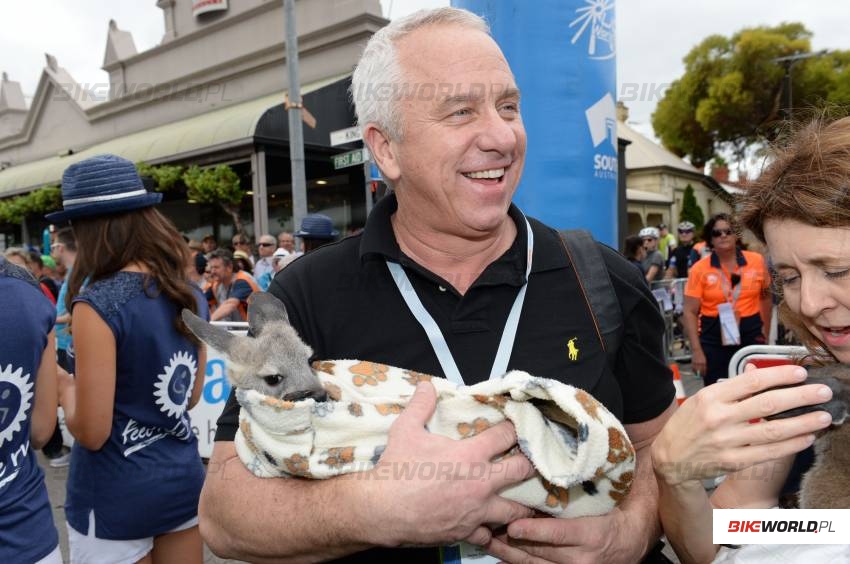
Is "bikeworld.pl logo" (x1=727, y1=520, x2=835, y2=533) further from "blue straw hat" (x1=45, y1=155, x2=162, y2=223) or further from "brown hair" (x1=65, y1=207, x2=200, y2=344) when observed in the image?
"blue straw hat" (x1=45, y1=155, x2=162, y2=223)

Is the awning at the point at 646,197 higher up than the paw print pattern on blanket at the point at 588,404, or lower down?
lower down

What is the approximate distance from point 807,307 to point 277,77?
20.2 m

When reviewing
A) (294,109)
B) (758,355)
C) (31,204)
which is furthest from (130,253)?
(31,204)

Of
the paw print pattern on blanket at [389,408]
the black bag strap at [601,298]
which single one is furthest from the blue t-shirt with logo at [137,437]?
the black bag strap at [601,298]

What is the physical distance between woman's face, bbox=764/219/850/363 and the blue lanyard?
68 cm

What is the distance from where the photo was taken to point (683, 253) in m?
12.0

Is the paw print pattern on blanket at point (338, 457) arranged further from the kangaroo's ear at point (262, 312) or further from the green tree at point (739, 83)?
the green tree at point (739, 83)

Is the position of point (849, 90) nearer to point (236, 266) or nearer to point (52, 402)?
point (236, 266)

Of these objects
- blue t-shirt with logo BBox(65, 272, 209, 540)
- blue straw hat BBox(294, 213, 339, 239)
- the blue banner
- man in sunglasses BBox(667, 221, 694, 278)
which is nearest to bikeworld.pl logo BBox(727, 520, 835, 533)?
blue t-shirt with logo BBox(65, 272, 209, 540)

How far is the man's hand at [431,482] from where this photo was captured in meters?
1.30

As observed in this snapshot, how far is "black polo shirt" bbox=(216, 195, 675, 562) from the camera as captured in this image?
170 cm

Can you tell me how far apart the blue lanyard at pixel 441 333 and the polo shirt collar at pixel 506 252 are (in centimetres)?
3

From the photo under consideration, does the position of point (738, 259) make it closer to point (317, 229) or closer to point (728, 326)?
point (728, 326)

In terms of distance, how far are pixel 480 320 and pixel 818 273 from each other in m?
0.88
